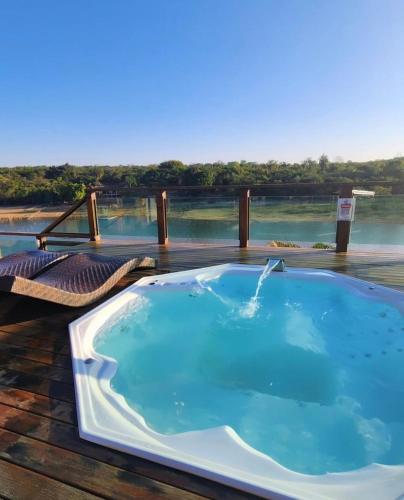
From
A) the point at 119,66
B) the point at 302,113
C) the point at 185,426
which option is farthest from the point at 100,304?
the point at 302,113

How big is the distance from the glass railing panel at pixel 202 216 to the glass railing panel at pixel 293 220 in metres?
0.52

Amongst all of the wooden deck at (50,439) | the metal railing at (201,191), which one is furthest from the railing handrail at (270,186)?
the wooden deck at (50,439)

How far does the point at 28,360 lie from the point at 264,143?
37.9 feet

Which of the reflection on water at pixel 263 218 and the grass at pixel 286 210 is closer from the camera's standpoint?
the grass at pixel 286 210

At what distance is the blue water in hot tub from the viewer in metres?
1.63

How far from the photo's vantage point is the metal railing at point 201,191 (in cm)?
402

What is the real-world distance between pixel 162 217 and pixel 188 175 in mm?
8879

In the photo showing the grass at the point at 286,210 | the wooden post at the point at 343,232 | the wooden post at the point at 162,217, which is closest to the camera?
the wooden post at the point at 343,232

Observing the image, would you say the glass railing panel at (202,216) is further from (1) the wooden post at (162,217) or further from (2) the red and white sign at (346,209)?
(2) the red and white sign at (346,209)

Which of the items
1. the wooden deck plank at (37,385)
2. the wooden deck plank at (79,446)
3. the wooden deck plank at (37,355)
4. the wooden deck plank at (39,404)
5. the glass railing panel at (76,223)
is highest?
the glass railing panel at (76,223)

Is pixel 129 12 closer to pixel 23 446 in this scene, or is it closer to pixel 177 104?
pixel 177 104

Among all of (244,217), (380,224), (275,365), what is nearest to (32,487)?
(275,365)

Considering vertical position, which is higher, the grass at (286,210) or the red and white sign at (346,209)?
the red and white sign at (346,209)

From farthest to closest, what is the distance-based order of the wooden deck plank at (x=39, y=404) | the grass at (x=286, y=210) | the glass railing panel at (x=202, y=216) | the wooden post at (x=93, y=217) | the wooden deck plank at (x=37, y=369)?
the glass railing panel at (x=202, y=216), the grass at (x=286, y=210), the wooden post at (x=93, y=217), the wooden deck plank at (x=37, y=369), the wooden deck plank at (x=39, y=404)
